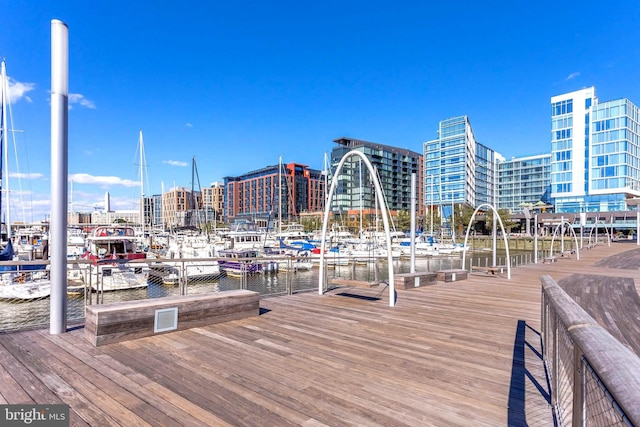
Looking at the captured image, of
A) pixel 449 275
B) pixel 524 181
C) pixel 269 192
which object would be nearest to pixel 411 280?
pixel 449 275

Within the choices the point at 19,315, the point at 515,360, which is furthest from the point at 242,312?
the point at 19,315

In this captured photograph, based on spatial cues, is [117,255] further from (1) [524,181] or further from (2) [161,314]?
(1) [524,181]

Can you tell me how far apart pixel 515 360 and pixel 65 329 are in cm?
640

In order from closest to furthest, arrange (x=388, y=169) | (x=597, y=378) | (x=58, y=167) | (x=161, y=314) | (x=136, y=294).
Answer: (x=597, y=378), (x=58, y=167), (x=161, y=314), (x=136, y=294), (x=388, y=169)

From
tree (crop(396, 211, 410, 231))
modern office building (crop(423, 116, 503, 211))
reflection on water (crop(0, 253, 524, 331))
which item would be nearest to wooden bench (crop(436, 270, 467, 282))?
reflection on water (crop(0, 253, 524, 331))

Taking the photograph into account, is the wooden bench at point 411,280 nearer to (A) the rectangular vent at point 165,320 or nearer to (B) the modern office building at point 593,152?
(A) the rectangular vent at point 165,320

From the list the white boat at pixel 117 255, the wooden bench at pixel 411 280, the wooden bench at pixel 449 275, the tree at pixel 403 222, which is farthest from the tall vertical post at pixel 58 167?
the tree at pixel 403 222

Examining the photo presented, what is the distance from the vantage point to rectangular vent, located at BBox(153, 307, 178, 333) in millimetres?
5543

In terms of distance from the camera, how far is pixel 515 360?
468 centimetres

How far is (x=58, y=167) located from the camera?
535cm

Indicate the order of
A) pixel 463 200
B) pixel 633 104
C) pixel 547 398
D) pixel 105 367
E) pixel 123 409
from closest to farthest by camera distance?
pixel 123 409, pixel 547 398, pixel 105 367, pixel 633 104, pixel 463 200

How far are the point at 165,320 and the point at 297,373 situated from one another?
262 centimetres

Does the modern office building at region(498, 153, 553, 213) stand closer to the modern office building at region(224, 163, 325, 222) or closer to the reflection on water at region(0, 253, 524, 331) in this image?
the modern office building at region(224, 163, 325, 222)

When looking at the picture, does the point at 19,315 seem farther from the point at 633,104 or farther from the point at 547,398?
the point at 633,104
